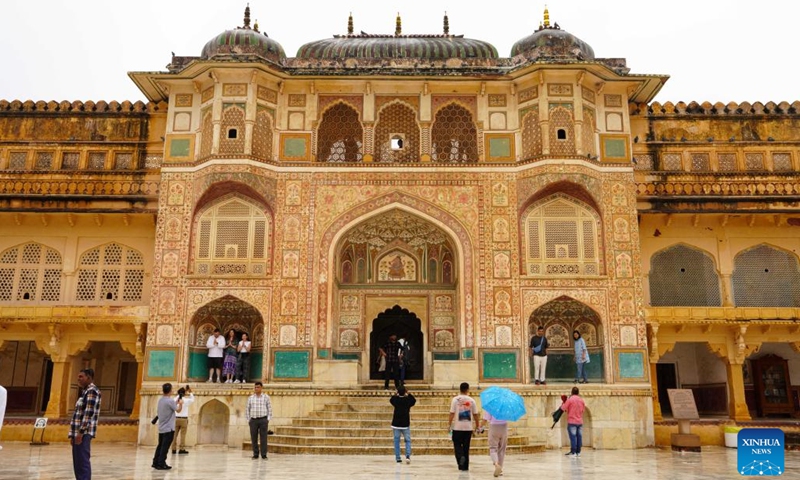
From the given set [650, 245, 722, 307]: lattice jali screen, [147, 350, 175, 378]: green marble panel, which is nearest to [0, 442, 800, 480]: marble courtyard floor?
[147, 350, 175, 378]: green marble panel

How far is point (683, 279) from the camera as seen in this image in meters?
18.3

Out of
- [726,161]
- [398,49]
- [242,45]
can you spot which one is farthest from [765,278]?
[242,45]

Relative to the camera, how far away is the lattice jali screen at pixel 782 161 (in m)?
18.8

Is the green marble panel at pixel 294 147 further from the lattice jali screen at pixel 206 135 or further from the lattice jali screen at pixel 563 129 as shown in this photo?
the lattice jali screen at pixel 563 129

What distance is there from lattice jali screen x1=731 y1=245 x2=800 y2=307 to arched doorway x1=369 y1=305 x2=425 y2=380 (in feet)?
25.3

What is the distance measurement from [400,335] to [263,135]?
5919 millimetres

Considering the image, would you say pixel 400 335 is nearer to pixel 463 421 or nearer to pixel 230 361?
pixel 230 361

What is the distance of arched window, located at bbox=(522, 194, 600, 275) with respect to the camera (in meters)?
16.6

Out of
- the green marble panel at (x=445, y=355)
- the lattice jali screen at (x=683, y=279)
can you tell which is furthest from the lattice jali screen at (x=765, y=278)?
the green marble panel at (x=445, y=355)

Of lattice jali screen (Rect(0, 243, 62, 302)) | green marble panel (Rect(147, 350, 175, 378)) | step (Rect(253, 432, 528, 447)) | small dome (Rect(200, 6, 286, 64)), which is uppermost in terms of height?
small dome (Rect(200, 6, 286, 64))

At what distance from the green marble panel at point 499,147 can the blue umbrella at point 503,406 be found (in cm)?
865

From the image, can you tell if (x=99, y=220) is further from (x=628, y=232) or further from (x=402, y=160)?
(x=628, y=232)

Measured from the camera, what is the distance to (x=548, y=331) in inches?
685

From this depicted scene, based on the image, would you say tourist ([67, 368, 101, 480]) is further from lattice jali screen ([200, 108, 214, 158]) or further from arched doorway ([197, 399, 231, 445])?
lattice jali screen ([200, 108, 214, 158])
